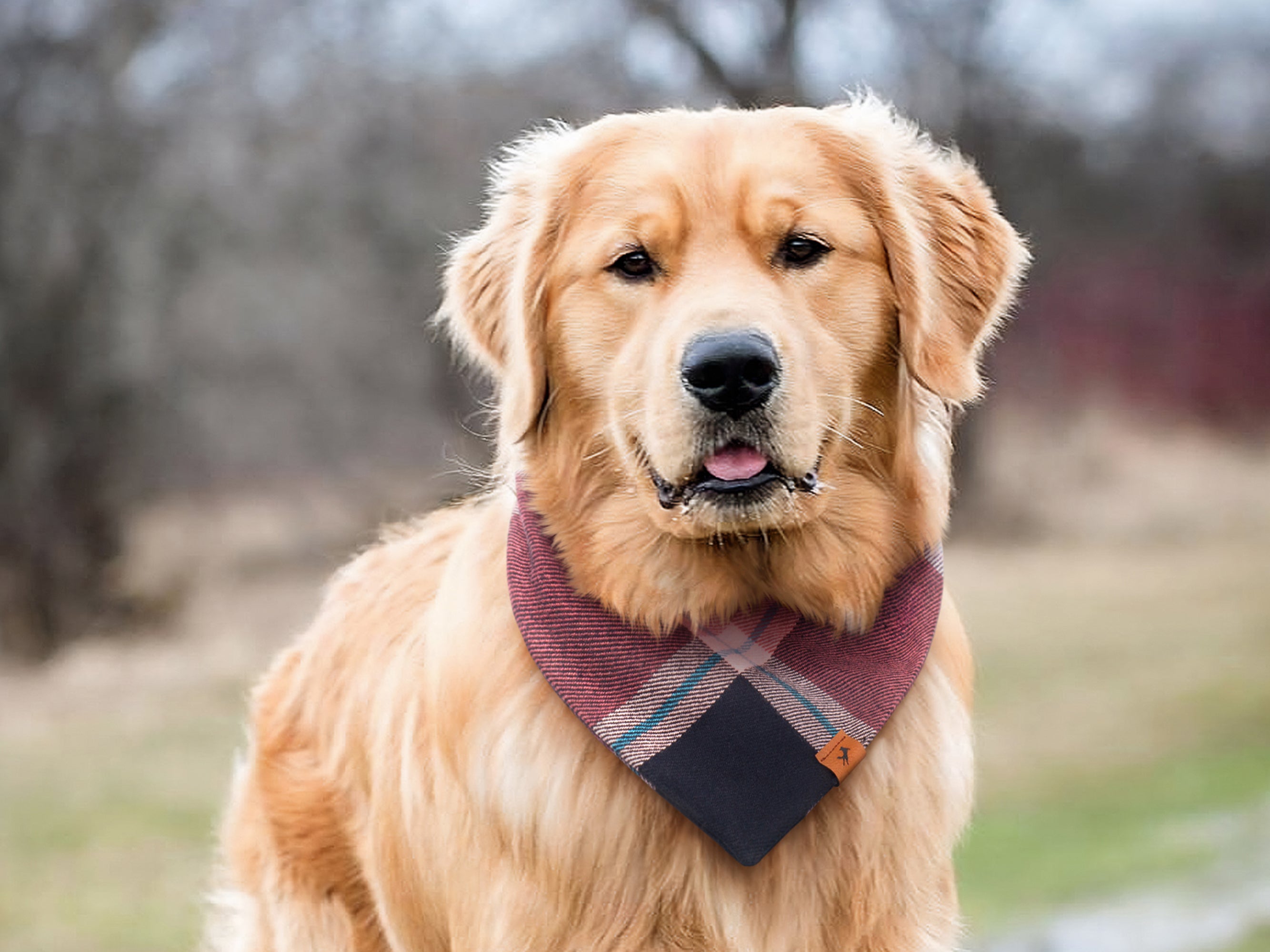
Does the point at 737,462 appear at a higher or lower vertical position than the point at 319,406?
higher

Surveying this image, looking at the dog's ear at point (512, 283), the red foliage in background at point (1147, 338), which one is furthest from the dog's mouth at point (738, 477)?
the red foliage in background at point (1147, 338)

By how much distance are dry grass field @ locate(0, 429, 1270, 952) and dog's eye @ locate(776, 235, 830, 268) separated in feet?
4.40

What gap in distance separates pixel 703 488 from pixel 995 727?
7.70 metres

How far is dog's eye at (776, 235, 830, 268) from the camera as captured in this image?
2811 millimetres

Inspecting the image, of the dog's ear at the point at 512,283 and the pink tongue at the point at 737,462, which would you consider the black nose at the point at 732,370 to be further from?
the dog's ear at the point at 512,283

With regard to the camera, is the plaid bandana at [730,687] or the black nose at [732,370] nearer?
the black nose at [732,370]

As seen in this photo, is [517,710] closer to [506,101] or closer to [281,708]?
[281,708]

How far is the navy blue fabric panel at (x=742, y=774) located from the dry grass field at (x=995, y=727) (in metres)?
0.81

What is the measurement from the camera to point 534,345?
9.84 ft

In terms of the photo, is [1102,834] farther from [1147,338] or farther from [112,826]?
[1147,338]

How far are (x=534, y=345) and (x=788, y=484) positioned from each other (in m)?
0.67

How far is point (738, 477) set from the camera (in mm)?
2646

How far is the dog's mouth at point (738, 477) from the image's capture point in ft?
8.69

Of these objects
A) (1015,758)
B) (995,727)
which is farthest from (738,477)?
(995,727)
